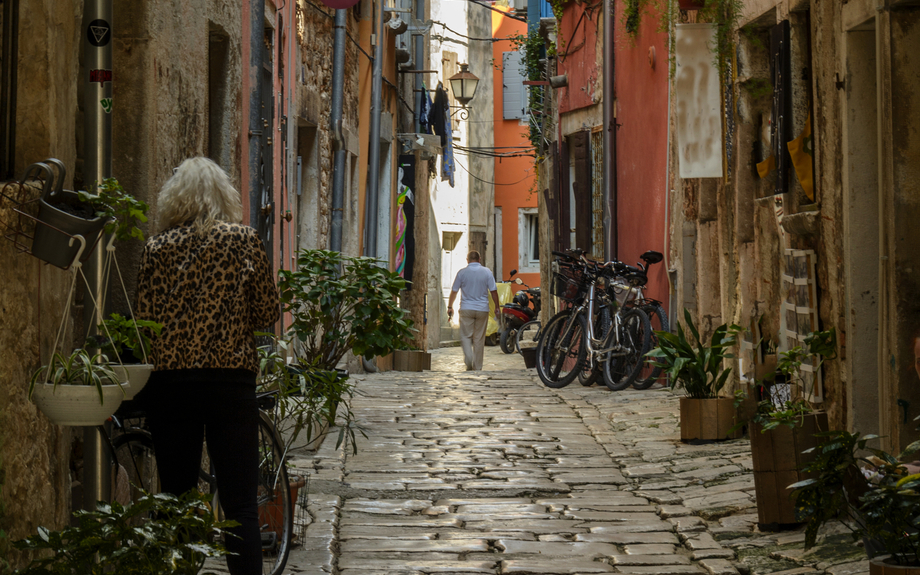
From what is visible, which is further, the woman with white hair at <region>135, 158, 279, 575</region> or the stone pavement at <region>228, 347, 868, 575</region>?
the stone pavement at <region>228, 347, 868, 575</region>

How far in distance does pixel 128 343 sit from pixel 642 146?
999 cm

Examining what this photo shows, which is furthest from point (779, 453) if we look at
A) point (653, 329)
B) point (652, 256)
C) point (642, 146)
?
point (642, 146)

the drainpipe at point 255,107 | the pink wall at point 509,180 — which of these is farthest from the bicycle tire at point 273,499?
the pink wall at point 509,180

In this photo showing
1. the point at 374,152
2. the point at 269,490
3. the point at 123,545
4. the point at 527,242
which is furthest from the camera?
the point at 527,242

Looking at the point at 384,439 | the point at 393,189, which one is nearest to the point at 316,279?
the point at 384,439

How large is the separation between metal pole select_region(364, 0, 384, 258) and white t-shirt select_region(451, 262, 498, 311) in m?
1.43

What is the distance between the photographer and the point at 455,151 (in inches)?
1205

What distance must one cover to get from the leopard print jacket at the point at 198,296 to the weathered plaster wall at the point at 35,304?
319mm

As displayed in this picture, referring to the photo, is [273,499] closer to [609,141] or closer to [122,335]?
[122,335]

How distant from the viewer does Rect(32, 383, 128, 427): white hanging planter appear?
308cm

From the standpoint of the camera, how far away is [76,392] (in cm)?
309

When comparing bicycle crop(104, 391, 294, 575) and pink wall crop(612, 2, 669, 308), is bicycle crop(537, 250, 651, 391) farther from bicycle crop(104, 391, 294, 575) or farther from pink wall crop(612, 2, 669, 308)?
bicycle crop(104, 391, 294, 575)

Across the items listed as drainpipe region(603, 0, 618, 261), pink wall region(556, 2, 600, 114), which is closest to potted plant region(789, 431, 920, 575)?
drainpipe region(603, 0, 618, 261)

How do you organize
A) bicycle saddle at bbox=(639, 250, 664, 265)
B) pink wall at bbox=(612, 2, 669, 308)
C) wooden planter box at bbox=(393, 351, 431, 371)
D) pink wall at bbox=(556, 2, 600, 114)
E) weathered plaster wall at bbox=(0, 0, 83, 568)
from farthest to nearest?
wooden planter box at bbox=(393, 351, 431, 371) < pink wall at bbox=(556, 2, 600, 114) < pink wall at bbox=(612, 2, 669, 308) < bicycle saddle at bbox=(639, 250, 664, 265) < weathered plaster wall at bbox=(0, 0, 83, 568)
